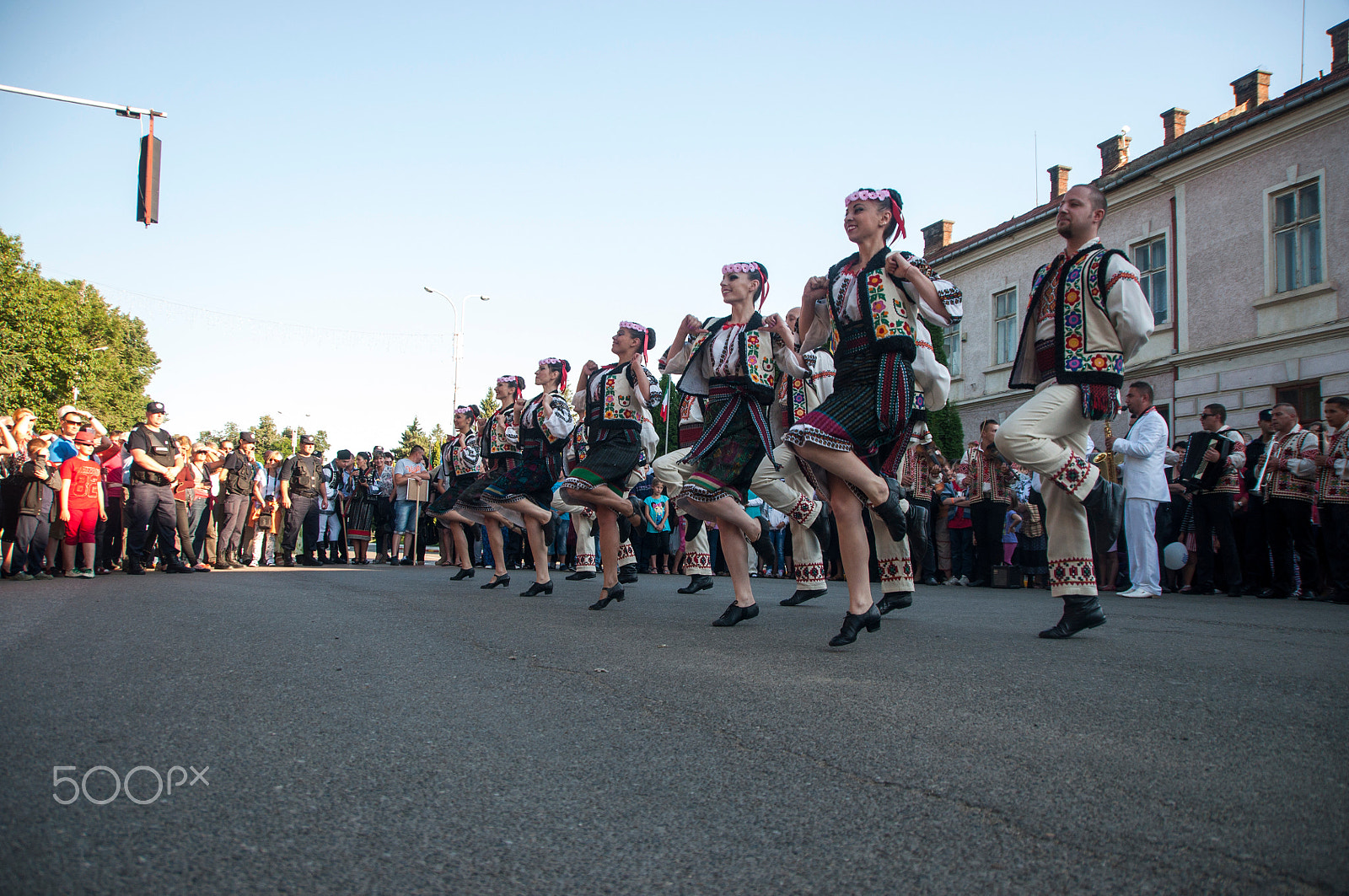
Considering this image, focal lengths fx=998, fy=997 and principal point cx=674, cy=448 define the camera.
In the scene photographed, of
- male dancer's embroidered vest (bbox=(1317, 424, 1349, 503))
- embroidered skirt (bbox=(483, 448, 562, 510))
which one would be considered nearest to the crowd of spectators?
male dancer's embroidered vest (bbox=(1317, 424, 1349, 503))

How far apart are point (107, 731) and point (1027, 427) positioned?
4115 millimetres

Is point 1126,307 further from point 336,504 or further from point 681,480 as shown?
point 336,504

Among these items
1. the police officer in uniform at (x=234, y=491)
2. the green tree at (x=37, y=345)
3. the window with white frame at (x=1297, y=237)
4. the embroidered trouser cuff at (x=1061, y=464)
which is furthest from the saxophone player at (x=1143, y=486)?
the green tree at (x=37, y=345)

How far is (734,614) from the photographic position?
567 centimetres

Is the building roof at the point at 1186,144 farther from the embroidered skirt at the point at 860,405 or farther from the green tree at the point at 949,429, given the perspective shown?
the embroidered skirt at the point at 860,405

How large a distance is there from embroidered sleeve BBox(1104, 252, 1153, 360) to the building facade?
17549mm

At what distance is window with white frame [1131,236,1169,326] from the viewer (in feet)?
81.4

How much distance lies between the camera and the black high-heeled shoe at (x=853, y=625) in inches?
179

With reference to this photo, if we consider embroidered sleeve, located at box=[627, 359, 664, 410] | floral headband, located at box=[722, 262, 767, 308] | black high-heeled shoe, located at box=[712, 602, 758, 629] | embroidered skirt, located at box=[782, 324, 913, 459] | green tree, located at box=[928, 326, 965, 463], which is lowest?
black high-heeled shoe, located at box=[712, 602, 758, 629]

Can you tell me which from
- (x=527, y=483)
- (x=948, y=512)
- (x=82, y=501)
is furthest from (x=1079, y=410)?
(x=82, y=501)

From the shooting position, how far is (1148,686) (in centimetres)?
344

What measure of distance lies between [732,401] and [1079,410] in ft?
6.91

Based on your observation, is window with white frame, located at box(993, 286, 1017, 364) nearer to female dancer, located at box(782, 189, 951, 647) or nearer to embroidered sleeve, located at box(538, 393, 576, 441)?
embroidered sleeve, located at box(538, 393, 576, 441)

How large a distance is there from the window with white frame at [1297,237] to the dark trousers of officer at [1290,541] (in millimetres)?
13336
